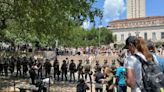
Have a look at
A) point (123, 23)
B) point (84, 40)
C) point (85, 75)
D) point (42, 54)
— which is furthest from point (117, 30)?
point (85, 75)

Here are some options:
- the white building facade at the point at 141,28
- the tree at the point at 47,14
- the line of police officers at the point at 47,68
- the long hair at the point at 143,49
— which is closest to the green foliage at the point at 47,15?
the tree at the point at 47,14

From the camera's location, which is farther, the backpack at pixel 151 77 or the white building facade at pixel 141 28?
the white building facade at pixel 141 28

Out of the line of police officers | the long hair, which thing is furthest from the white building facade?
the long hair

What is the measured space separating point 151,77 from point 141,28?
161633 mm

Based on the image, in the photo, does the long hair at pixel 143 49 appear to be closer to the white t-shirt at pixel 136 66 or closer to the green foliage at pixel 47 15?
the white t-shirt at pixel 136 66

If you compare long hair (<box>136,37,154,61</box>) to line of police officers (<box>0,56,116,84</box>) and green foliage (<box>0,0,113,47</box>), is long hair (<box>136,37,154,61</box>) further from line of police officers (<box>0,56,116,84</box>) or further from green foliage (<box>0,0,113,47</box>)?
line of police officers (<box>0,56,116,84</box>)

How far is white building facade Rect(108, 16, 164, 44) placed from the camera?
16062 cm

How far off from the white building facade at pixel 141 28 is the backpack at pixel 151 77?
152312mm

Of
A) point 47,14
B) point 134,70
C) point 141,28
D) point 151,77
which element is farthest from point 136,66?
point 141,28

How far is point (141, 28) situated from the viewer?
6521 inches

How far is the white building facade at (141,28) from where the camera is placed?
160625mm

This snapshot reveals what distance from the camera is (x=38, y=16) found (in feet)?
75.9

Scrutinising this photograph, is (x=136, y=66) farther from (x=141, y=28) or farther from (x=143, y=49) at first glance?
(x=141, y=28)

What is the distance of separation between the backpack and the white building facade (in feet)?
500
